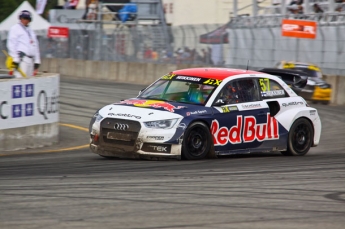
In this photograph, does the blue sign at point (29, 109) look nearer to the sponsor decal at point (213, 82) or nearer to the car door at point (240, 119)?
the sponsor decal at point (213, 82)

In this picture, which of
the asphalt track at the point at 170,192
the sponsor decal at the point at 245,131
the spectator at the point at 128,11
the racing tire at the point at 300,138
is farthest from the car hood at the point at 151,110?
the spectator at the point at 128,11

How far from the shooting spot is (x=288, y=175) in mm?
9992

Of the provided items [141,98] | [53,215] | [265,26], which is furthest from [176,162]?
[265,26]

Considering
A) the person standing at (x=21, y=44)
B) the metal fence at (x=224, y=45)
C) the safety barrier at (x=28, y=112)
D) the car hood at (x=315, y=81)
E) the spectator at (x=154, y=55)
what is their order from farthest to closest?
the spectator at (x=154, y=55) → the metal fence at (x=224, y=45) → the car hood at (x=315, y=81) → the person standing at (x=21, y=44) → the safety barrier at (x=28, y=112)

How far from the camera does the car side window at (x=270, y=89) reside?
42.4 ft

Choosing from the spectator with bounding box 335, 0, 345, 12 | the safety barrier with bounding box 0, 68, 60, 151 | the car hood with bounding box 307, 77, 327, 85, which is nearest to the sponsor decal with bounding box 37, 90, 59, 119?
the safety barrier with bounding box 0, 68, 60, 151

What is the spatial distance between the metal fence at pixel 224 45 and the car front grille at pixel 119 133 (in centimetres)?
1602

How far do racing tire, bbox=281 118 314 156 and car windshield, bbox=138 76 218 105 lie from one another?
1775 mm

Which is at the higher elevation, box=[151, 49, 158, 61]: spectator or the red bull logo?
the red bull logo

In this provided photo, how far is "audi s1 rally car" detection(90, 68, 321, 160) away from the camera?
1144 centimetres

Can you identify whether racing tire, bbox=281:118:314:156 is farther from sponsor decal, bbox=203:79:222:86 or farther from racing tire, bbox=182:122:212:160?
racing tire, bbox=182:122:212:160

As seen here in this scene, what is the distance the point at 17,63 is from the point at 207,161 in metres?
5.02

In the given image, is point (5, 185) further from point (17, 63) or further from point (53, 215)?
point (17, 63)

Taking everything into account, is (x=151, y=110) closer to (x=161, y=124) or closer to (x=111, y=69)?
(x=161, y=124)
